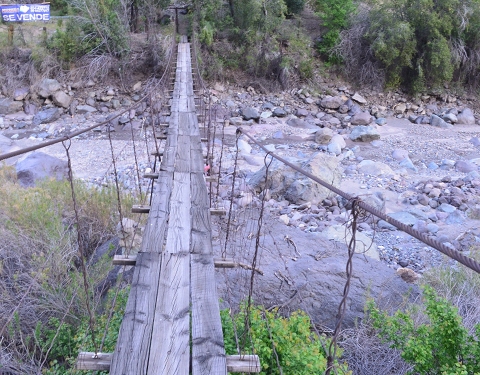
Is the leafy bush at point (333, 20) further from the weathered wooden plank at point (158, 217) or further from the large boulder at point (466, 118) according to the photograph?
the weathered wooden plank at point (158, 217)

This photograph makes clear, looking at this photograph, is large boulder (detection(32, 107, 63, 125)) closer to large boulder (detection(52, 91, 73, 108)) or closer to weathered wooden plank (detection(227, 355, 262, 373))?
large boulder (detection(52, 91, 73, 108))

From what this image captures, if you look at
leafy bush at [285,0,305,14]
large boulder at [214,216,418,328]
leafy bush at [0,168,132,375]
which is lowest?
large boulder at [214,216,418,328]

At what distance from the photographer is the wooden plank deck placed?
1.50 meters

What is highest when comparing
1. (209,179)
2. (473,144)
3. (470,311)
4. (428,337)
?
(209,179)

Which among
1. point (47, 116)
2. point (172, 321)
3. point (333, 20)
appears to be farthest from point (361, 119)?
point (172, 321)

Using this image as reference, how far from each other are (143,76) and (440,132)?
817cm

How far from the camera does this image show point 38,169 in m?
5.80

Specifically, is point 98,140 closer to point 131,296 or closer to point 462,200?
point 462,200

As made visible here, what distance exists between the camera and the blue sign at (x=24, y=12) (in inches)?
352

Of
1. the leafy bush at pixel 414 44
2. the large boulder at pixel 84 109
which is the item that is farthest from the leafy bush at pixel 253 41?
the large boulder at pixel 84 109

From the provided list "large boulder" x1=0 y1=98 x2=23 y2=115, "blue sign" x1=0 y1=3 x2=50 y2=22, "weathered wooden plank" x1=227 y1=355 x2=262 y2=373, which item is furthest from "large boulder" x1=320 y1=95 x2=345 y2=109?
"weathered wooden plank" x1=227 y1=355 x2=262 y2=373

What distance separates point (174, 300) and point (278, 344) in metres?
0.57

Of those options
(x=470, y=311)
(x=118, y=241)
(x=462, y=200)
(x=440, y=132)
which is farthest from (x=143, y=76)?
(x=470, y=311)

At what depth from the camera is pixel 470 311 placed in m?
2.88
